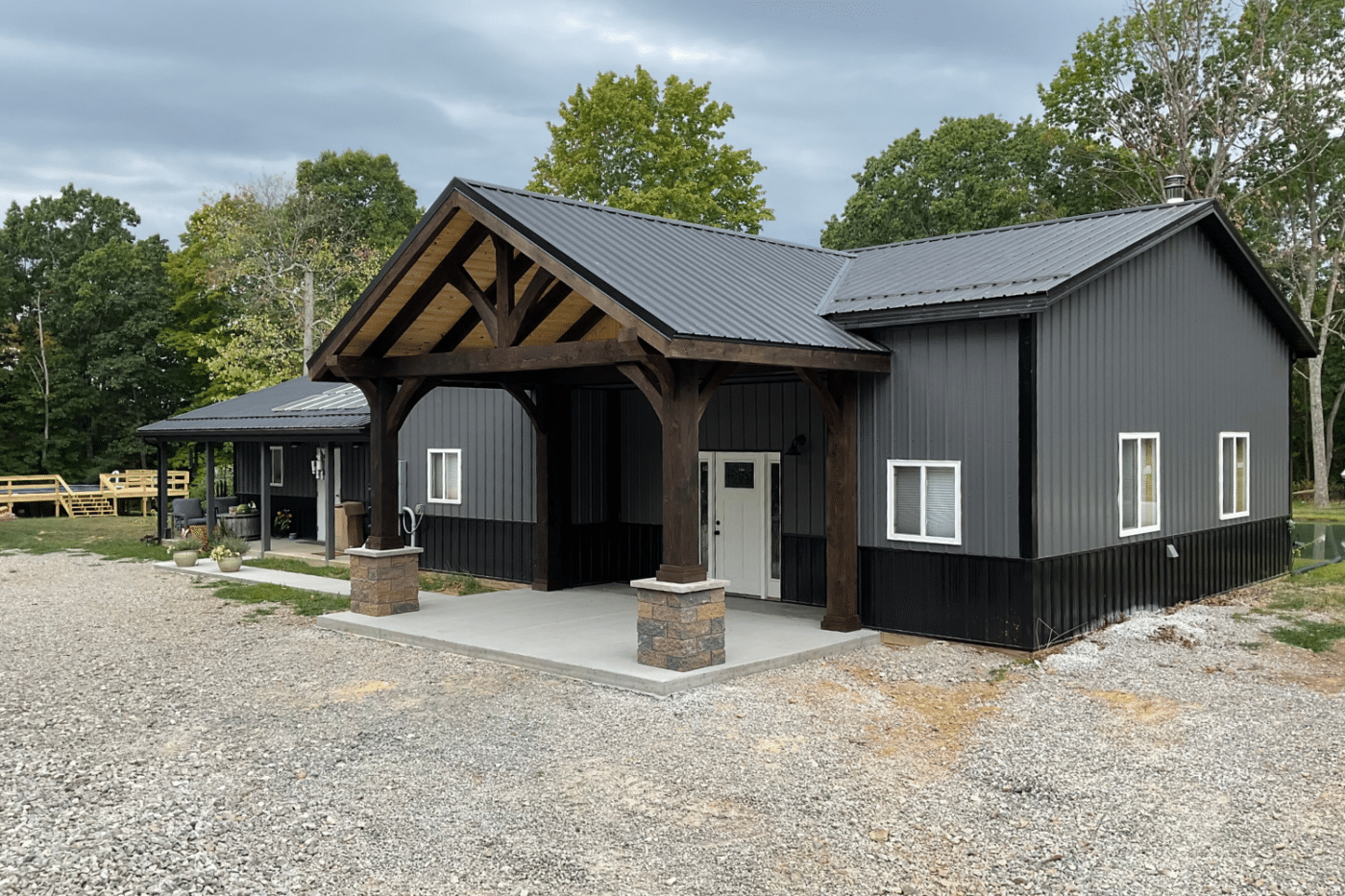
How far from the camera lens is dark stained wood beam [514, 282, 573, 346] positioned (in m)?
10.1

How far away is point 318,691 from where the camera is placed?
8664 mm

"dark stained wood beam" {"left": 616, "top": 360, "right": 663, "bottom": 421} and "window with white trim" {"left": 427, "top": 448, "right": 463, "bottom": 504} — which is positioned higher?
"dark stained wood beam" {"left": 616, "top": 360, "right": 663, "bottom": 421}

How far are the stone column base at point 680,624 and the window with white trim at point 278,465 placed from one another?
581 inches

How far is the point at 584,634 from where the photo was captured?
34.1 feet

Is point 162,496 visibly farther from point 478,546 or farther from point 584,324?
point 584,324

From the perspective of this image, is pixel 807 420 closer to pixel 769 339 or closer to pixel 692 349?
pixel 769 339

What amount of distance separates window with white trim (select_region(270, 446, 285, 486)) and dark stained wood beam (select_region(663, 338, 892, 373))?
14930mm

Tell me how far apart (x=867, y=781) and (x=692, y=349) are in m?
3.60

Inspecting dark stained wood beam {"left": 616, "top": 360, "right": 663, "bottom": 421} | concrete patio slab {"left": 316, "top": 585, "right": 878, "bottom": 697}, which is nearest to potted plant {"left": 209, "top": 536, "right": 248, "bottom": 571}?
concrete patio slab {"left": 316, "top": 585, "right": 878, "bottom": 697}

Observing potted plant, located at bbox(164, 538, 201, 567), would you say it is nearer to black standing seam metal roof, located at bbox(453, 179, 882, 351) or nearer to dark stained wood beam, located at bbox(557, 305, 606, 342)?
dark stained wood beam, located at bbox(557, 305, 606, 342)

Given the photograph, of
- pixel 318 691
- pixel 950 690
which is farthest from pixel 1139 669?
pixel 318 691

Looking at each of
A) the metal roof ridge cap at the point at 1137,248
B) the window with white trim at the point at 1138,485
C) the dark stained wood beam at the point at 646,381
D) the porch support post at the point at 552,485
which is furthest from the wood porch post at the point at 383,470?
the window with white trim at the point at 1138,485

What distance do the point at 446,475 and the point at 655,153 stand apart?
18.9m

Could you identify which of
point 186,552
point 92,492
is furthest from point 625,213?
point 92,492
